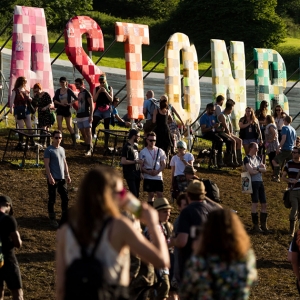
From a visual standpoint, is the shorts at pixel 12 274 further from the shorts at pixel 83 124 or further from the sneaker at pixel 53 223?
the shorts at pixel 83 124

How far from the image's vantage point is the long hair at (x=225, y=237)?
669cm

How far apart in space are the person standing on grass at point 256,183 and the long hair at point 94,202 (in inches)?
430

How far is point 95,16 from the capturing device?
7156 centimetres

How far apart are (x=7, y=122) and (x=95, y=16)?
49227 mm

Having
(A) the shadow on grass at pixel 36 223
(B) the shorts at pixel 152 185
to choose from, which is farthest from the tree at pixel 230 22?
(A) the shadow on grass at pixel 36 223

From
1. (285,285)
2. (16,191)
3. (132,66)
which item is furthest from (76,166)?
(285,285)

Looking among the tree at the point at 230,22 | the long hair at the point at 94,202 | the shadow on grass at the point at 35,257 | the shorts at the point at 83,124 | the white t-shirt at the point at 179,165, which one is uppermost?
the tree at the point at 230,22

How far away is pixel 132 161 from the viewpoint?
16.1m

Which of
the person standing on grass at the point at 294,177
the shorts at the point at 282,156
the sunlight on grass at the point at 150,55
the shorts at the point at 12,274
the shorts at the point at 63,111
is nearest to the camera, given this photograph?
the shorts at the point at 12,274

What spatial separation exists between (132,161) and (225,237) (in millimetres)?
9454

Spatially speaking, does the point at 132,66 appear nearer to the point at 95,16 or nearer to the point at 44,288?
the point at 44,288

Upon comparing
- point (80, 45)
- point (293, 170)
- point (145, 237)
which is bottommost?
point (145, 237)

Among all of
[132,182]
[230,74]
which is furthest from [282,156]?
[132,182]

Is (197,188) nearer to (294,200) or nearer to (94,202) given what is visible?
(94,202)
